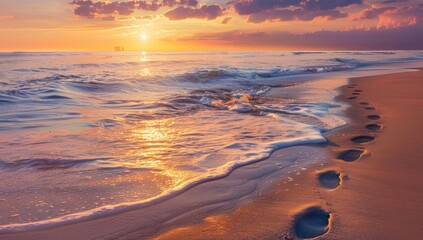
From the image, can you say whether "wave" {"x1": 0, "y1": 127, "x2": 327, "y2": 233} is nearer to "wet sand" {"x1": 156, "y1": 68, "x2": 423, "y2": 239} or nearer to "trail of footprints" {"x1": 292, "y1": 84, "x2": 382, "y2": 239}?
"wet sand" {"x1": 156, "y1": 68, "x2": 423, "y2": 239}

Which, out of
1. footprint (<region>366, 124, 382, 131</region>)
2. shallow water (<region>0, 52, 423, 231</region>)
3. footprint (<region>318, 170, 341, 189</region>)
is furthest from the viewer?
footprint (<region>366, 124, 382, 131</region>)

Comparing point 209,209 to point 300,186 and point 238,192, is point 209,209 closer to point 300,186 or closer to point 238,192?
point 238,192

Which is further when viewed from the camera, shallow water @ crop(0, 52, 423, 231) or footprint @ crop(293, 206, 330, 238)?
shallow water @ crop(0, 52, 423, 231)

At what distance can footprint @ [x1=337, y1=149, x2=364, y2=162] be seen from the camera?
4.21m

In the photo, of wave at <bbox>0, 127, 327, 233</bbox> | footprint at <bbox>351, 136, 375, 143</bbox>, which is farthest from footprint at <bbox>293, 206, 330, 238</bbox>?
footprint at <bbox>351, 136, 375, 143</bbox>

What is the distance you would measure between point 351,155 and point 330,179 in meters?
0.96

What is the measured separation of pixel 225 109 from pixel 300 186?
503 centimetres

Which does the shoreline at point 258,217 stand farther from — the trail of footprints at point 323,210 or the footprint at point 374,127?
the footprint at point 374,127

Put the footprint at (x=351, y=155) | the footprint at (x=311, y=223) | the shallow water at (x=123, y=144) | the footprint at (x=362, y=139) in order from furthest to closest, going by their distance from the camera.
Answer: the footprint at (x=362, y=139) → the footprint at (x=351, y=155) → the shallow water at (x=123, y=144) → the footprint at (x=311, y=223)

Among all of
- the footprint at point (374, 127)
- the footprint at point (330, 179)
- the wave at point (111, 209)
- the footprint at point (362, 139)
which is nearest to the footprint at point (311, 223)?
the footprint at point (330, 179)

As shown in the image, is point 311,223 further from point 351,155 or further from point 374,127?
point 374,127

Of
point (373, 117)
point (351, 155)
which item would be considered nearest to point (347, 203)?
point (351, 155)

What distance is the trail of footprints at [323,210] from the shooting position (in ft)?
8.19

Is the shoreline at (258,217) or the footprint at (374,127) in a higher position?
the shoreline at (258,217)
